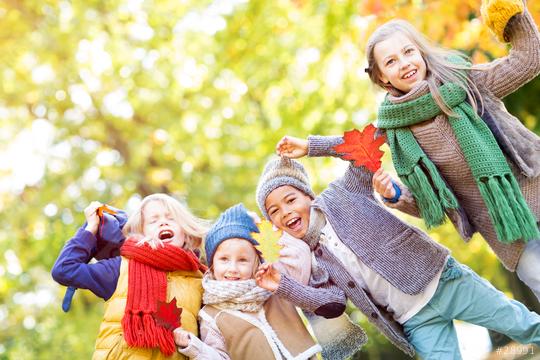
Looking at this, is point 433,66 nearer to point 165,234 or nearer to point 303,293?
point 303,293

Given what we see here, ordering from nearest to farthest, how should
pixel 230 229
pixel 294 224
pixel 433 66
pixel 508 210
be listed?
pixel 508 210
pixel 433 66
pixel 230 229
pixel 294 224

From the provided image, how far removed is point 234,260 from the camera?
9.24ft

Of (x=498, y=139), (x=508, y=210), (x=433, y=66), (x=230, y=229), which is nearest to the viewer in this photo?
(x=508, y=210)

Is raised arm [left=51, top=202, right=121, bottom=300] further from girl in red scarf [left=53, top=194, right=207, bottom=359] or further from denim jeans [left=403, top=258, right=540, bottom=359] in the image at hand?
denim jeans [left=403, top=258, right=540, bottom=359]

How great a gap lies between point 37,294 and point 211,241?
674 centimetres

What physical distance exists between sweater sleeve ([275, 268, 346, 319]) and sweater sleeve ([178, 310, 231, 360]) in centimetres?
30

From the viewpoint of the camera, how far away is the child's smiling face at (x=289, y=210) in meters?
2.94

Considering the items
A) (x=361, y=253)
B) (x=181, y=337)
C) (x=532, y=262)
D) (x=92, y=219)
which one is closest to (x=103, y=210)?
(x=92, y=219)

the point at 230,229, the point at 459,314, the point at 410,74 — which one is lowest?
the point at 459,314

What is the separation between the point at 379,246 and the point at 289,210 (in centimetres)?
42

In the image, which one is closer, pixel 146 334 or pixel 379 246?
pixel 146 334

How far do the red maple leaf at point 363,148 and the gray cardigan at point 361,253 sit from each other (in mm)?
93

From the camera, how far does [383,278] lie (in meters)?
2.80

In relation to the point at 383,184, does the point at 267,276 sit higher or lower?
lower
